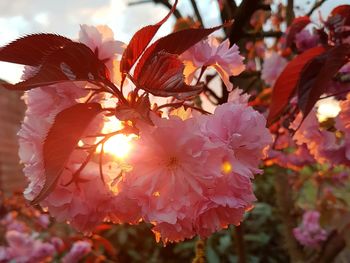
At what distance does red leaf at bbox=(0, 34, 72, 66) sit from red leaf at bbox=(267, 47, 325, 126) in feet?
1.31

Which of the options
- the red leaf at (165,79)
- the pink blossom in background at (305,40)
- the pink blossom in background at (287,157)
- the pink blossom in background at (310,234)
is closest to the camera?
the red leaf at (165,79)

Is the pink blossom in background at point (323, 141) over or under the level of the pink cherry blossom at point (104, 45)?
under

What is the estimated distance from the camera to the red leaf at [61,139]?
536 millimetres

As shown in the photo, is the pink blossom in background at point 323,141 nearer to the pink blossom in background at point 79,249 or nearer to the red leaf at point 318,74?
the red leaf at point 318,74

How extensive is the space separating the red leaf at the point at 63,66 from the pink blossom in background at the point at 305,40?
1.12 meters

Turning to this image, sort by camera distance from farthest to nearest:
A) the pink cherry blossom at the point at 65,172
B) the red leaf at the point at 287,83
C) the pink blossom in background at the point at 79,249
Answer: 1. the pink blossom in background at the point at 79,249
2. the red leaf at the point at 287,83
3. the pink cherry blossom at the point at 65,172

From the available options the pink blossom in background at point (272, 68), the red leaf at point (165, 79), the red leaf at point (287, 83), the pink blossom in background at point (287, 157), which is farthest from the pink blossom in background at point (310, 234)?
the red leaf at point (165, 79)

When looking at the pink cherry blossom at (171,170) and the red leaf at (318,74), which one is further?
the red leaf at (318,74)

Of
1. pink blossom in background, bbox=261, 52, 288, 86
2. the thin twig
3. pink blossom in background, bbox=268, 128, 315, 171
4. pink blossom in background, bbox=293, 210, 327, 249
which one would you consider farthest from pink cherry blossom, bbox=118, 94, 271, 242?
pink blossom in background, bbox=293, 210, 327, 249

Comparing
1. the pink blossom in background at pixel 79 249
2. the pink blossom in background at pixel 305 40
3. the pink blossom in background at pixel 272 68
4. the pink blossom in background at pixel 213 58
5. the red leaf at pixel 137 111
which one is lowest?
the pink blossom in background at pixel 79 249

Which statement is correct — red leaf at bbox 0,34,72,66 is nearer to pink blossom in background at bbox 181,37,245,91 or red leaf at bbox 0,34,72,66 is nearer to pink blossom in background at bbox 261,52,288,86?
pink blossom in background at bbox 181,37,245,91

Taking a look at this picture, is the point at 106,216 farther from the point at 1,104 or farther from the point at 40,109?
the point at 1,104

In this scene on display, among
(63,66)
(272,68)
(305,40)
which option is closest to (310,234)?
(272,68)

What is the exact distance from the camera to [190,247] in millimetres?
3461
